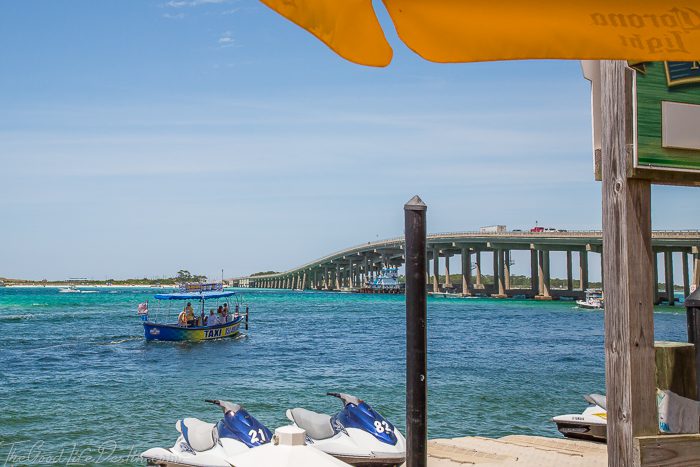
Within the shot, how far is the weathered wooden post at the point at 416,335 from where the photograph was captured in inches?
267

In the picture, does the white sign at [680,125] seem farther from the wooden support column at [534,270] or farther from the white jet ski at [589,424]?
the wooden support column at [534,270]

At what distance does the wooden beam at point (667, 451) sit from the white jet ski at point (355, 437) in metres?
5.33

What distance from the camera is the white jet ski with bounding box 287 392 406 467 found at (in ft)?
30.8

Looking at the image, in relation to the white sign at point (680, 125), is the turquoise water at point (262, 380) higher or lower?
lower

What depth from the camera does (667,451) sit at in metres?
4.44

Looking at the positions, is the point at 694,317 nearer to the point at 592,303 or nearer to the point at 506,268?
the point at 592,303

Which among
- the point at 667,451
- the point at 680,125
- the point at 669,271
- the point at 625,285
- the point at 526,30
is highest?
the point at 669,271

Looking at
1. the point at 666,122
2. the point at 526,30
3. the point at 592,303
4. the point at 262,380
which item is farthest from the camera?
the point at 592,303

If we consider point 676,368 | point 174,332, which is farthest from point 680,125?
point 174,332

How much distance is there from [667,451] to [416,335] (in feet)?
8.93

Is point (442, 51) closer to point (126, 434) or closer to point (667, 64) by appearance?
point (667, 64)

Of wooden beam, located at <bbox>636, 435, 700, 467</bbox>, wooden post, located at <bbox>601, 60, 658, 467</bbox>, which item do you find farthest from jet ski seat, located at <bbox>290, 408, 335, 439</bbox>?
wooden beam, located at <bbox>636, 435, 700, 467</bbox>

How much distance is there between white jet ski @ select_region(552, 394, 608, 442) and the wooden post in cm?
752

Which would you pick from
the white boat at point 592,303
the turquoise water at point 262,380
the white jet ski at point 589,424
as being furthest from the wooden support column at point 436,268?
the white jet ski at point 589,424
